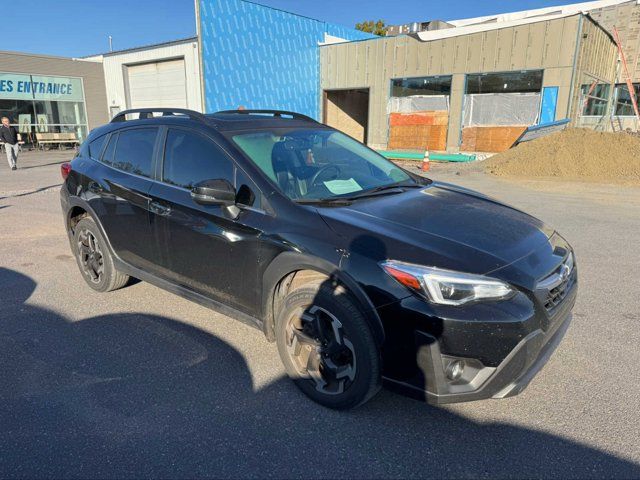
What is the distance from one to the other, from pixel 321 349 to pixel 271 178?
120 cm

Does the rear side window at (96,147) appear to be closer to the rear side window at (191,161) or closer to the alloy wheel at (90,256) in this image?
the alloy wheel at (90,256)

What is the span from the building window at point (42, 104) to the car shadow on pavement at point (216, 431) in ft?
95.5

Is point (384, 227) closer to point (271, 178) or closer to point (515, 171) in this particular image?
point (271, 178)

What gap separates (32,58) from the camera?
87.7 ft

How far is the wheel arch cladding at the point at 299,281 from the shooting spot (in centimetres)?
250

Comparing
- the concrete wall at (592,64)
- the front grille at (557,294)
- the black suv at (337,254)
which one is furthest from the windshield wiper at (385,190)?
the concrete wall at (592,64)

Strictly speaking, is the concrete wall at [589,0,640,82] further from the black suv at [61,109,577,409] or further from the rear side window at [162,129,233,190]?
the rear side window at [162,129,233,190]

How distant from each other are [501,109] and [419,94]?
4274mm

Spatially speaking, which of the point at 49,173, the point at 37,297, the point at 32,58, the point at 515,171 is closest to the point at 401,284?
the point at 37,297

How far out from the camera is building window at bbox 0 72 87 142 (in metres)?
26.4

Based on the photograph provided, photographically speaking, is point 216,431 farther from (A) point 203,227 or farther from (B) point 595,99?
(B) point 595,99

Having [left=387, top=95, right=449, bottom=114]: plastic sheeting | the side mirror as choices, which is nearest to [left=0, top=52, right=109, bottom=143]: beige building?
[left=387, top=95, right=449, bottom=114]: plastic sheeting

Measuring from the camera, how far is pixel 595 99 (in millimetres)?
21297

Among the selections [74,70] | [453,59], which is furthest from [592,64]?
[74,70]
